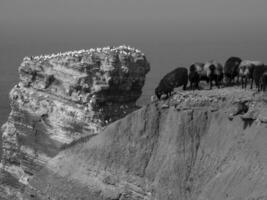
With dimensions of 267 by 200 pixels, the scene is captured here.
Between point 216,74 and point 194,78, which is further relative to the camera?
point 194,78

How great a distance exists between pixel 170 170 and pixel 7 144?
55.8ft

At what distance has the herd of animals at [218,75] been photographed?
98.2 ft

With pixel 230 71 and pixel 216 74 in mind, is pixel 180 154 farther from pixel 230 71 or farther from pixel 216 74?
pixel 230 71

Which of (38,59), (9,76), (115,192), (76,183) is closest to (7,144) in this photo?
(38,59)

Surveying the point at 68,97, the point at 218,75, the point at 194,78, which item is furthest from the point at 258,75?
the point at 68,97

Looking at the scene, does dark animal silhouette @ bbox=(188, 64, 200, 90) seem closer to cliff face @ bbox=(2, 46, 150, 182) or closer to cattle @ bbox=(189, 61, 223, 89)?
cattle @ bbox=(189, 61, 223, 89)

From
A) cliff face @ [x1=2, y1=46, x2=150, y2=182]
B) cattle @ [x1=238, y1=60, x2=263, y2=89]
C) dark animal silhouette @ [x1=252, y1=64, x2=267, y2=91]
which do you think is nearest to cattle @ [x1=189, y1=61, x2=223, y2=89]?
cattle @ [x1=238, y1=60, x2=263, y2=89]

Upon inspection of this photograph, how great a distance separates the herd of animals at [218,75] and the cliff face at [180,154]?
1172mm

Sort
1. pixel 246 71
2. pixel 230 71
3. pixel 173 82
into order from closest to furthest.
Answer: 1. pixel 246 71
2. pixel 230 71
3. pixel 173 82

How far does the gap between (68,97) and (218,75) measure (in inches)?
416

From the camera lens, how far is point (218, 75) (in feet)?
103

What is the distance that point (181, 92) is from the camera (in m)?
30.3

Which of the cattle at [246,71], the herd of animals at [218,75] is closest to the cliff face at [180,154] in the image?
the cattle at [246,71]

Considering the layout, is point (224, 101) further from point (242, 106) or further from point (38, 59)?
point (38, 59)
